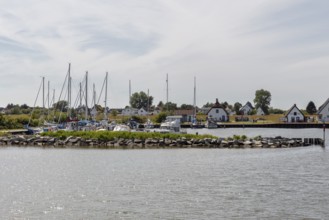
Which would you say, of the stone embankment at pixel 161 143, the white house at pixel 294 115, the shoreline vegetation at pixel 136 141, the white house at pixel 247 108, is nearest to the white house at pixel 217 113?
the white house at pixel 294 115

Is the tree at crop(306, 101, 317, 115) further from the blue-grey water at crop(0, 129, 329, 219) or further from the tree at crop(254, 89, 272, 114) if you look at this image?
the blue-grey water at crop(0, 129, 329, 219)

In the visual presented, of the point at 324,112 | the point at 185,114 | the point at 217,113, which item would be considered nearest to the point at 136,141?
the point at 324,112

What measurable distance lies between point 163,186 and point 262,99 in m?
165

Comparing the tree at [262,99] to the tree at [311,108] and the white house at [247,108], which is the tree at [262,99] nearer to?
the white house at [247,108]

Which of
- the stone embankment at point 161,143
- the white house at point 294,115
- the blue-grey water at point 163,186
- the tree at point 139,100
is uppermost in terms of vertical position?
the tree at point 139,100

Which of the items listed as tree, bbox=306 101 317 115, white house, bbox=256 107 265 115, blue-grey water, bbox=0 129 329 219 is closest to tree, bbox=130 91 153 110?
white house, bbox=256 107 265 115

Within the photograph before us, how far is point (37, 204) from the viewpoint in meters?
25.3

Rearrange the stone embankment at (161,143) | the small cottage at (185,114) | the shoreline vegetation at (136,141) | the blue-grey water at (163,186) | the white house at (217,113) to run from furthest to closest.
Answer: the small cottage at (185,114) < the white house at (217,113) < the shoreline vegetation at (136,141) < the stone embankment at (161,143) < the blue-grey water at (163,186)

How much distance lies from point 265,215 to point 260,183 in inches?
348

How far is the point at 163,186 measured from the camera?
99.8 feet

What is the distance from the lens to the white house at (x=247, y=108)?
183 meters

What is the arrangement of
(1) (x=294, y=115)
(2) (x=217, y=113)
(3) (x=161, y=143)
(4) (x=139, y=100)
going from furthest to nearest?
(4) (x=139, y=100)
(2) (x=217, y=113)
(1) (x=294, y=115)
(3) (x=161, y=143)

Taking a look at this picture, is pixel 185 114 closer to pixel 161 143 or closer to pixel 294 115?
pixel 294 115

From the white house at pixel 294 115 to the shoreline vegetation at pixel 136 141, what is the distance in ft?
242
